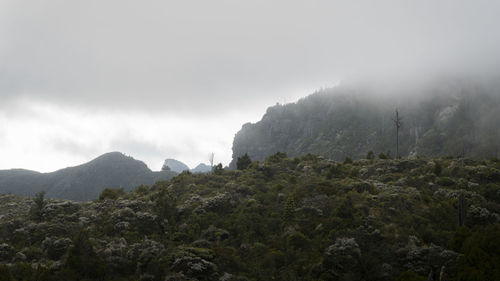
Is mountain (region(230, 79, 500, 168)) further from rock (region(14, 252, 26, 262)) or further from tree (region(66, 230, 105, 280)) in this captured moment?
rock (region(14, 252, 26, 262))

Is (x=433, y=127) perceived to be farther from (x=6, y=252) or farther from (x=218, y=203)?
(x=6, y=252)

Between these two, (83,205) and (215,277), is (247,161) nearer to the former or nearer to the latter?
(83,205)

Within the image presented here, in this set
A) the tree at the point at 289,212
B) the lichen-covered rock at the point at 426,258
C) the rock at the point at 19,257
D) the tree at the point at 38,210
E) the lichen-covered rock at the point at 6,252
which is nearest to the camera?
the lichen-covered rock at the point at 426,258

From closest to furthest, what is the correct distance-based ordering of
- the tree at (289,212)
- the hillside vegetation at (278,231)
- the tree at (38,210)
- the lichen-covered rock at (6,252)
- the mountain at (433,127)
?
the hillside vegetation at (278,231)
the lichen-covered rock at (6,252)
the tree at (289,212)
the tree at (38,210)
the mountain at (433,127)

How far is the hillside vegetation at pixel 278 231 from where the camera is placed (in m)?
25.1

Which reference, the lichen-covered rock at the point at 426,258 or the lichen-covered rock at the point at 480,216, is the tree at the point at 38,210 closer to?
the lichen-covered rock at the point at 426,258

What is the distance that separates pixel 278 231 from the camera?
3294cm

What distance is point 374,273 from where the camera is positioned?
2511 cm

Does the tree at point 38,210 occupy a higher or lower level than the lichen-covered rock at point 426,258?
higher

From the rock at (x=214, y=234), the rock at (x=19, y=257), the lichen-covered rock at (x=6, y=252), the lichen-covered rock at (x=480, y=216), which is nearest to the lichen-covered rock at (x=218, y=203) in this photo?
the rock at (x=214, y=234)

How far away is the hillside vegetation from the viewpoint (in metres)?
25.1

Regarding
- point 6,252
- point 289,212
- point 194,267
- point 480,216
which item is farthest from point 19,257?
point 480,216

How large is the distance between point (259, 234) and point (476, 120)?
6031 inches

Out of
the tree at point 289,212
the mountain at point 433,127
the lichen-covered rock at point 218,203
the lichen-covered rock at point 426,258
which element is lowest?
the lichen-covered rock at point 426,258
